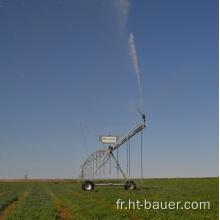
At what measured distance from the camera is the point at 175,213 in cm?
1584

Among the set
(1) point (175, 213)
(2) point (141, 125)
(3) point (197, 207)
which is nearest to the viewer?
(1) point (175, 213)

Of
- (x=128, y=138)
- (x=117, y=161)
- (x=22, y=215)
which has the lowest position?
(x=22, y=215)

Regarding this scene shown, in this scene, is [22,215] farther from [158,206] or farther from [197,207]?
[197,207]

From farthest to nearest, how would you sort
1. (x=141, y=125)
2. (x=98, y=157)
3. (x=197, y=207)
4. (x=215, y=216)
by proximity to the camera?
1. (x=98, y=157)
2. (x=141, y=125)
3. (x=197, y=207)
4. (x=215, y=216)

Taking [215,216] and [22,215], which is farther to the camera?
[22,215]

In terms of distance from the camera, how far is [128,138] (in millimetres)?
35188

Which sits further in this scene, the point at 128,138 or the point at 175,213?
the point at 128,138

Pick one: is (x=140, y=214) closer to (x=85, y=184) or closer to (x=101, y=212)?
(x=101, y=212)

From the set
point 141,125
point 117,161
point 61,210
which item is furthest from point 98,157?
point 61,210

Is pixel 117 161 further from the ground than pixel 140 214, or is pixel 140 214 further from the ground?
pixel 117 161

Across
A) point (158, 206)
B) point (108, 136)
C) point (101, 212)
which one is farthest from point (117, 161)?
point (101, 212)

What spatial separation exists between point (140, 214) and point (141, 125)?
18.7 metres

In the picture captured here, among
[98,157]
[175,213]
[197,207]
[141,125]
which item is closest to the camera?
[175,213]

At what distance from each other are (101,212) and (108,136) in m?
20.2
